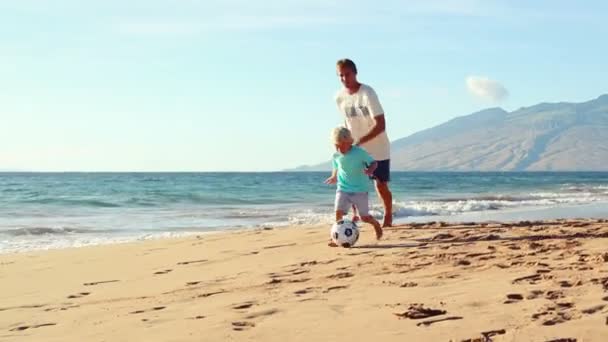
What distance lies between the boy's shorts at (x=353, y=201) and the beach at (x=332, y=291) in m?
0.33

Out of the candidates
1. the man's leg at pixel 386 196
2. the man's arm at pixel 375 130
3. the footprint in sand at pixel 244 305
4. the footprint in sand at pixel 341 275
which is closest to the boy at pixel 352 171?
the man's arm at pixel 375 130

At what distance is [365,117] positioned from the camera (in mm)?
7441

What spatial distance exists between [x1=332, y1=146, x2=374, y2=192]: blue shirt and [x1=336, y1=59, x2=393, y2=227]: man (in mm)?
567

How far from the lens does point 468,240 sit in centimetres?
657

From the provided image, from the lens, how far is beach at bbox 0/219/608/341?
11.5ft

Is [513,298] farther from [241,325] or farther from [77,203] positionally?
[77,203]

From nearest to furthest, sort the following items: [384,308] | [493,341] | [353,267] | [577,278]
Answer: [493,341]
[384,308]
[577,278]
[353,267]

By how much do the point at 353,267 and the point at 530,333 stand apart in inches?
89.4

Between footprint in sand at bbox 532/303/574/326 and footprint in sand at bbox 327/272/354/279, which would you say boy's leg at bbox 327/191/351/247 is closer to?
footprint in sand at bbox 327/272/354/279

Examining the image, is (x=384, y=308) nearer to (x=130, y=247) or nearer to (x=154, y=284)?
(x=154, y=284)

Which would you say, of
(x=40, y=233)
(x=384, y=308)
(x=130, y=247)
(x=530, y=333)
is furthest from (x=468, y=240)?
(x=40, y=233)

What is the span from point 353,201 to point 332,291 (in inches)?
93.1

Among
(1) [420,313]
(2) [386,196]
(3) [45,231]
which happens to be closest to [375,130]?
(2) [386,196]

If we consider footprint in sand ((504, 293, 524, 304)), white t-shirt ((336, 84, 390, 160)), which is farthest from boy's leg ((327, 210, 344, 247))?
footprint in sand ((504, 293, 524, 304))
